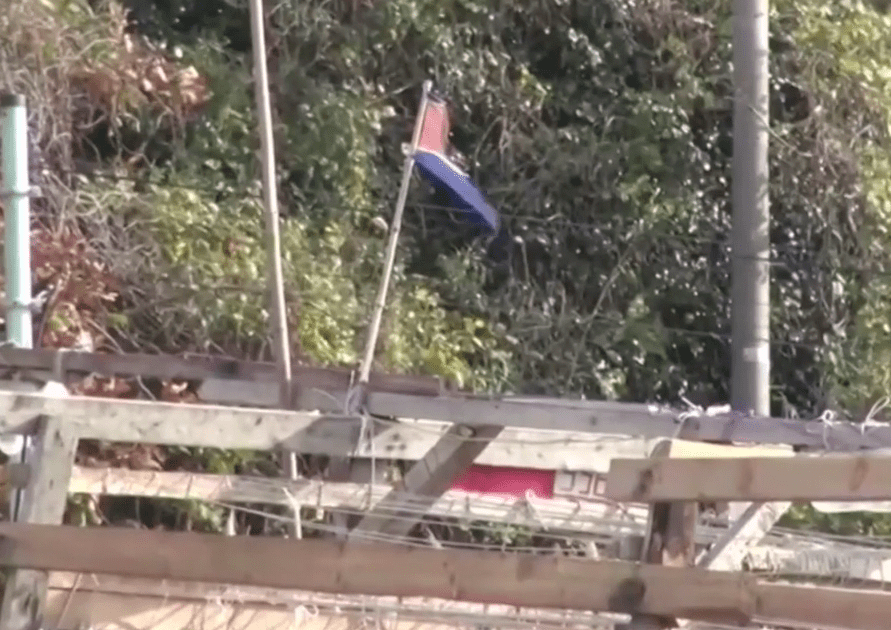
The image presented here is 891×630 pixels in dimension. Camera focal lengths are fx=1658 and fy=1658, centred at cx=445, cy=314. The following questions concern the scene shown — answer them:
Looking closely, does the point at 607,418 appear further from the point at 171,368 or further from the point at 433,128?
the point at 433,128

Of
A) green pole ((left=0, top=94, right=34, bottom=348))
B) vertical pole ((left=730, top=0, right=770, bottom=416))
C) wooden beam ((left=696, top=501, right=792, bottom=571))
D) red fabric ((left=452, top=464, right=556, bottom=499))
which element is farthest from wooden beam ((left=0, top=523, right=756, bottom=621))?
vertical pole ((left=730, top=0, right=770, bottom=416))

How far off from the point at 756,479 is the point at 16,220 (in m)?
3.60

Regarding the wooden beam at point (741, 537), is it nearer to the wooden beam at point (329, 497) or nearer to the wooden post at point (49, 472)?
the wooden beam at point (329, 497)

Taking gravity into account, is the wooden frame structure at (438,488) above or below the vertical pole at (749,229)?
below

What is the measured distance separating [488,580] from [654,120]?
24.6 ft

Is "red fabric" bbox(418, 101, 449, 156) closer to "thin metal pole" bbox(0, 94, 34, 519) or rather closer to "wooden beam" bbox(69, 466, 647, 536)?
"thin metal pole" bbox(0, 94, 34, 519)

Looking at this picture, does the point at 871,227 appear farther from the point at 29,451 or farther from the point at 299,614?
the point at 29,451

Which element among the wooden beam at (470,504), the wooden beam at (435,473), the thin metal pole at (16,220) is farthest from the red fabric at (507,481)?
the thin metal pole at (16,220)

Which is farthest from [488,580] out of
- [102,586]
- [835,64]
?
[835,64]

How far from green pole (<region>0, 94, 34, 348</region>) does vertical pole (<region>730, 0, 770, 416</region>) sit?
13.5 feet

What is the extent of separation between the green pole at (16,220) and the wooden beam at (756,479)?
320 centimetres

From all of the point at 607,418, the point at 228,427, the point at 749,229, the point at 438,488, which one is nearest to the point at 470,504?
the point at 438,488

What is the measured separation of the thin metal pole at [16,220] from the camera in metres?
6.37

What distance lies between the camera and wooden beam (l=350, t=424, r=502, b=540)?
16.9 ft
